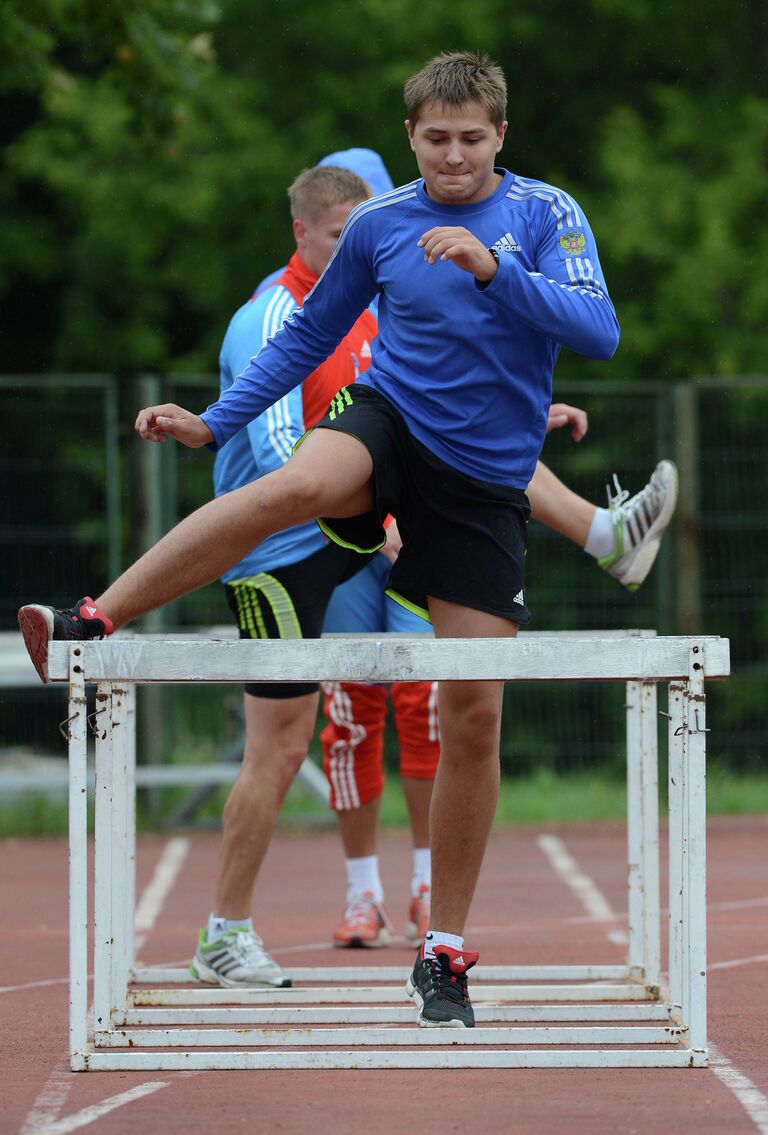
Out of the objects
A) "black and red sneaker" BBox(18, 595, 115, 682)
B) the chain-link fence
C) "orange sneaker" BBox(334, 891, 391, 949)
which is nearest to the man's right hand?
"black and red sneaker" BBox(18, 595, 115, 682)

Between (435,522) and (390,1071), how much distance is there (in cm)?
127

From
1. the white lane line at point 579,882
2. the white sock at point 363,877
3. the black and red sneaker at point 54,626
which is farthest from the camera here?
the white lane line at point 579,882

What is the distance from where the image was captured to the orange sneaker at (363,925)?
6215 mm

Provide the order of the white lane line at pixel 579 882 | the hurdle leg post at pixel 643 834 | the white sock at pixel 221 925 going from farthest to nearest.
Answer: the white lane line at pixel 579 882, the white sock at pixel 221 925, the hurdle leg post at pixel 643 834

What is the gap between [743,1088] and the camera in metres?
3.88

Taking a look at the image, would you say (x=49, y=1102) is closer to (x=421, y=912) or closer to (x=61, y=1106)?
(x=61, y=1106)

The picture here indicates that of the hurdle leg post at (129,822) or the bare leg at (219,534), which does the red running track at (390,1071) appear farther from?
the bare leg at (219,534)

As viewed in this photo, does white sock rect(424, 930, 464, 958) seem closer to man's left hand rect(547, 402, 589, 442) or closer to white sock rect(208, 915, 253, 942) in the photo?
white sock rect(208, 915, 253, 942)

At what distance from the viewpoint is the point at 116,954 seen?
4.51 meters

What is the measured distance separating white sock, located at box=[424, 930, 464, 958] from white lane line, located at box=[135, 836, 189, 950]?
2.27 metres

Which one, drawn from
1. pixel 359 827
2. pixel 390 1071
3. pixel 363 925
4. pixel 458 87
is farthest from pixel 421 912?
pixel 458 87

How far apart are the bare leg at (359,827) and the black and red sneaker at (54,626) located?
2.35 meters

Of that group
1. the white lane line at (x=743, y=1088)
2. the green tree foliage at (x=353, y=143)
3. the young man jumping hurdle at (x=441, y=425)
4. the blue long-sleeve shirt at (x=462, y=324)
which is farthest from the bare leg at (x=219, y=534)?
the green tree foliage at (x=353, y=143)

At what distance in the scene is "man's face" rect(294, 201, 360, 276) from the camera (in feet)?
18.2
